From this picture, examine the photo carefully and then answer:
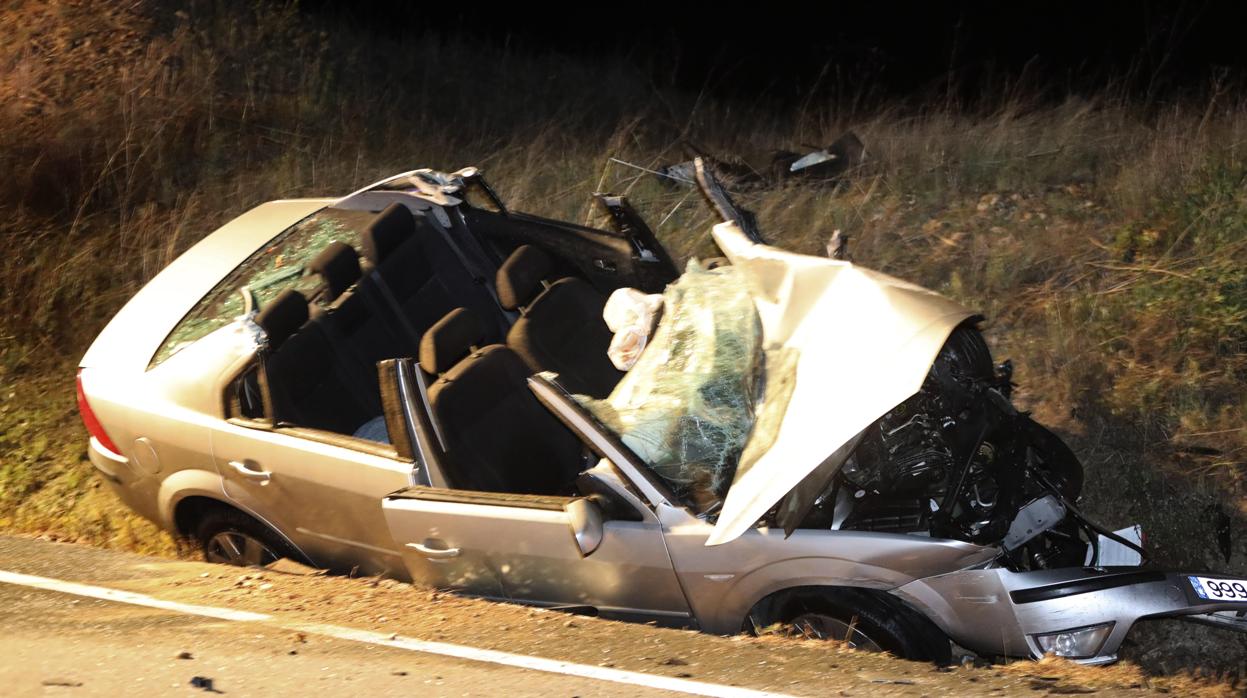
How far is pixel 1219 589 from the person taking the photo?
4219mm

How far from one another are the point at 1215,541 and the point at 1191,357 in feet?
4.75

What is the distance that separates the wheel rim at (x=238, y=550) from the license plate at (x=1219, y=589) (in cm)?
392

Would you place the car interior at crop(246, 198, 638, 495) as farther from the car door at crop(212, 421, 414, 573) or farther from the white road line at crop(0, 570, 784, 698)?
the white road line at crop(0, 570, 784, 698)

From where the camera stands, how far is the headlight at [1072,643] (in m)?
4.14

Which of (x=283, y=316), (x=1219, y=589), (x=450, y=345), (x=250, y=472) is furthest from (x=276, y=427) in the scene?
(x=1219, y=589)

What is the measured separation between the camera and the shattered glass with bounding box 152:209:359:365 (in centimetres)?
551

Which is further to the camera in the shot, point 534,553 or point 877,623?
point 534,553

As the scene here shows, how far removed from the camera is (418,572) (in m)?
4.95

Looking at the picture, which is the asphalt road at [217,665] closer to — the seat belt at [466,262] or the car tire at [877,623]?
the car tire at [877,623]

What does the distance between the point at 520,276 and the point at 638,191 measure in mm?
3946

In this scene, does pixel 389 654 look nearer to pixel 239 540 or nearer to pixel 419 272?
pixel 239 540

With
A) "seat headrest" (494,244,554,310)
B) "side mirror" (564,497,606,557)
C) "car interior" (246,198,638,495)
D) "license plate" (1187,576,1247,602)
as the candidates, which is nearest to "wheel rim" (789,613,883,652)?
"side mirror" (564,497,606,557)

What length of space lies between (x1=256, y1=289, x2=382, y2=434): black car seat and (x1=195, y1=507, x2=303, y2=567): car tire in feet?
1.80

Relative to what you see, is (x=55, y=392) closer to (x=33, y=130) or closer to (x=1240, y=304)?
(x=33, y=130)
